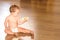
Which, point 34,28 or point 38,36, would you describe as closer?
point 38,36

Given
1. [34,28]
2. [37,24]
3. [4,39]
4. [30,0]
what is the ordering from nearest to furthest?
[4,39] < [34,28] < [37,24] < [30,0]

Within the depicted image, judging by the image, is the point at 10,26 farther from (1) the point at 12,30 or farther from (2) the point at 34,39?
(2) the point at 34,39

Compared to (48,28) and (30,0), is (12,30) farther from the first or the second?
(30,0)

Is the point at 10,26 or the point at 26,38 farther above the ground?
the point at 10,26

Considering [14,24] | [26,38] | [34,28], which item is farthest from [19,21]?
[34,28]

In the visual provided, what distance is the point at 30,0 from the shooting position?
12.1 feet

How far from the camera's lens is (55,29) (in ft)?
6.28

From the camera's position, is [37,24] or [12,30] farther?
[37,24]

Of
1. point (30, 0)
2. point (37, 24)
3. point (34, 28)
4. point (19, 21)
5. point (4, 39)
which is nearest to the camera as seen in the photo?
point (4, 39)

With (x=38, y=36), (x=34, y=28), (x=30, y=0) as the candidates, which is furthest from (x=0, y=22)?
(x=30, y=0)

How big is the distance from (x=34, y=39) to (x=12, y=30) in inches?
8.5

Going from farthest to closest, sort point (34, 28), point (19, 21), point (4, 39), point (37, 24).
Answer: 1. point (37, 24)
2. point (34, 28)
3. point (19, 21)
4. point (4, 39)

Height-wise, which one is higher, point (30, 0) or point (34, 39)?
point (30, 0)

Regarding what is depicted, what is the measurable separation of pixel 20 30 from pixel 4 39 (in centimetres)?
17
